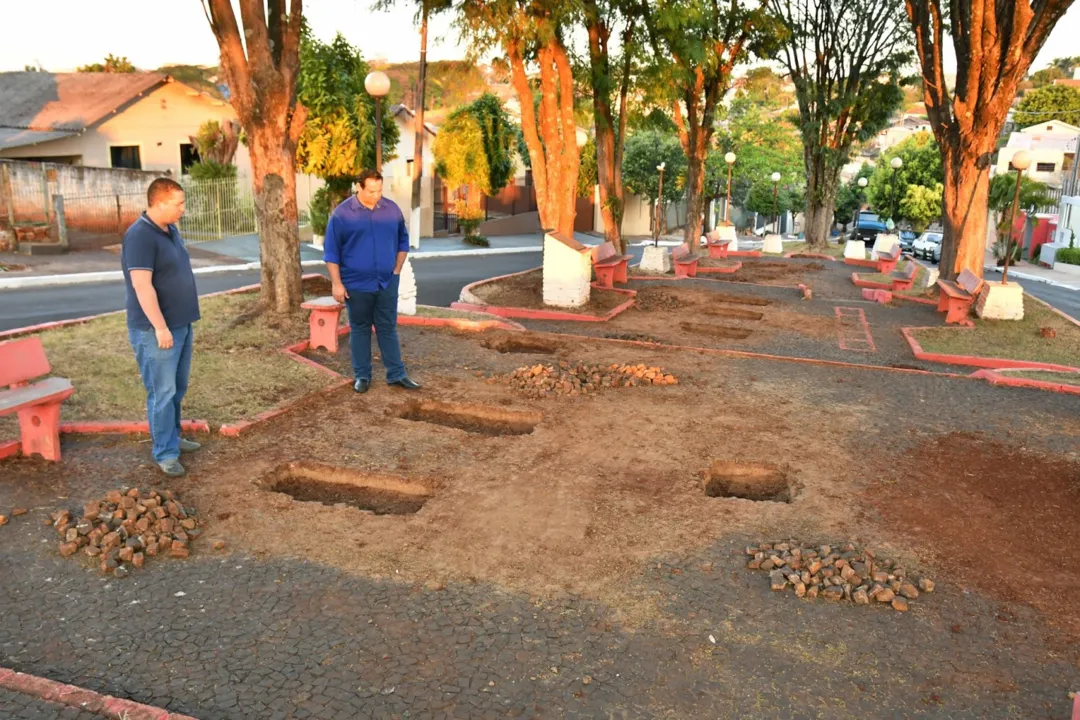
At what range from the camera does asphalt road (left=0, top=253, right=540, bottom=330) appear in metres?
11.8

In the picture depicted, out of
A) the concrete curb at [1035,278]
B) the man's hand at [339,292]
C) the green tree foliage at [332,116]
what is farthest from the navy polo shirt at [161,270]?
the concrete curb at [1035,278]

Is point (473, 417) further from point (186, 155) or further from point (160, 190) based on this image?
point (186, 155)

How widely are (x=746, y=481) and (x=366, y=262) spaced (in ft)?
12.4

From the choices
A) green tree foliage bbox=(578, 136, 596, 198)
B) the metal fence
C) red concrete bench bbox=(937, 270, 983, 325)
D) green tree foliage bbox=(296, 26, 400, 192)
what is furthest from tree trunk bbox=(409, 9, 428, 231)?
green tree foliage bbox=(578, 136, 596, 198)

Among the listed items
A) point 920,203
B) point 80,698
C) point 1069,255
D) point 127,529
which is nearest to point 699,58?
point 127,529

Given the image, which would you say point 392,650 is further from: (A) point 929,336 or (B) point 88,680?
(A) point 929,336

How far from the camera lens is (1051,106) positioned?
217 feet

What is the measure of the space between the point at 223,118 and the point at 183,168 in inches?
87.6

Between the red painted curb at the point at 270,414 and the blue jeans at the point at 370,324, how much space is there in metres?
0.23

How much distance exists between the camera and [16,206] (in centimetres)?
2025

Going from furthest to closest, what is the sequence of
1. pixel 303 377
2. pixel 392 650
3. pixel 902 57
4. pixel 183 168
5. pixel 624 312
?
pixel 183 168 → pixel 902 57 → pixel 624 312 → pixel 303 377 → pixel 392 650

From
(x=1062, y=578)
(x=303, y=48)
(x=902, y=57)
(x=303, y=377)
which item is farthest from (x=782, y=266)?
(x=1062, y=578)

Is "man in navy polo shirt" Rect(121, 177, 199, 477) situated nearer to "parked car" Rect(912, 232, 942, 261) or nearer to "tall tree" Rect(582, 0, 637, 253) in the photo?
"tall tree" Rect(582, 0, 637, 253)

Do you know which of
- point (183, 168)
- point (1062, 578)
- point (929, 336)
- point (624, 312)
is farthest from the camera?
point (183, 168)
